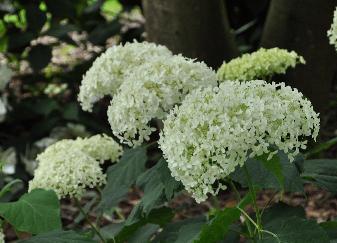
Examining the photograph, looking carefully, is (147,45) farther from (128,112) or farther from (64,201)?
(64,201)

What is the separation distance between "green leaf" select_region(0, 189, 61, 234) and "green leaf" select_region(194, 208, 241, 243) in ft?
2.18

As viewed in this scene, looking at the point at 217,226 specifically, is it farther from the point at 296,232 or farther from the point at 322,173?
the point at 322,173

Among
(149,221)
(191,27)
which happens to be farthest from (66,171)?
(191,27)

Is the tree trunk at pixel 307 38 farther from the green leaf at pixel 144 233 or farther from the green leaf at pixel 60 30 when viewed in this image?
the green leaf at pixel 60 30

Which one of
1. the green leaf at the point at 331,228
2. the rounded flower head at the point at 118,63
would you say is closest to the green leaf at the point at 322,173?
the green leaf at the point at 331,228

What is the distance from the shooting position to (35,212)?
253 cm

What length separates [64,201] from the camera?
5.58 metres

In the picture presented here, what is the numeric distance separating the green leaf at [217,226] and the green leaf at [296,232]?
0.13 meters

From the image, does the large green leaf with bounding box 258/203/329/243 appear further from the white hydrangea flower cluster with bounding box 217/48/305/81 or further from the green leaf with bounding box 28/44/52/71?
the green leaf with bounding box 28/44/52/71

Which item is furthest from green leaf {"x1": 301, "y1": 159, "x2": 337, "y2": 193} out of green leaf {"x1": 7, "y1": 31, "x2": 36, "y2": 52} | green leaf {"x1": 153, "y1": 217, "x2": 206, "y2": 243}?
green leaf {"x1": 7, "y1": 31, "x2": 36, "y2": 52}

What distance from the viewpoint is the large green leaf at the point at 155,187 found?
2348 mm

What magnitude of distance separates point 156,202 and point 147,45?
0.65 meters

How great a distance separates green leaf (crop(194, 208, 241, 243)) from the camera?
2078 mm

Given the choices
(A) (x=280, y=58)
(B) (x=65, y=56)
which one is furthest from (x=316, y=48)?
(B) (x=65, y=56)
